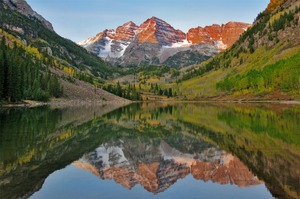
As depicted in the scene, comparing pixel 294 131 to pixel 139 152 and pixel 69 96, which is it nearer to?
pixel 139 152

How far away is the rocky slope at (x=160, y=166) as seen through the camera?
2116 centimetres

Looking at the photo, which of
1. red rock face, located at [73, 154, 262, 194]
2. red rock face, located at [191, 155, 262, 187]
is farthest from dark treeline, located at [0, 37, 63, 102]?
red rock face, located at [191, 155, 262, 187]

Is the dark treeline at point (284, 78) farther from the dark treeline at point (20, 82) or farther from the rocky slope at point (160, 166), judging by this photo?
the rocky slope at point (160, 166)

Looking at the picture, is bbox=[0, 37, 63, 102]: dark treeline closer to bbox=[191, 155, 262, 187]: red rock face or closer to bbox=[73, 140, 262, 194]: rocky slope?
bbox=[73, 140, 262, 194]: rocky slope

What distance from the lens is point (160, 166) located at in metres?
26.2

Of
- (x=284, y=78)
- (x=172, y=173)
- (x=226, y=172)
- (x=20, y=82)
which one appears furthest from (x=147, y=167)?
(x=284, y=78)

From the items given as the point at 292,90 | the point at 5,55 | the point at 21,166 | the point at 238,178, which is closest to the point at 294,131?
the point at 238,178

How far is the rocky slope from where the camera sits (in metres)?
21.2

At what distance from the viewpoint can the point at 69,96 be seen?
187000 millimetres

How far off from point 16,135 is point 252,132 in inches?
1189

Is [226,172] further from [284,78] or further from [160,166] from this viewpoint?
[284,78]

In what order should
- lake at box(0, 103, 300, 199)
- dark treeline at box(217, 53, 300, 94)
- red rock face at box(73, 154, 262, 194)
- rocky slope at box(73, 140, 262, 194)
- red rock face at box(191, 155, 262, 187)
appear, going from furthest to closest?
dark treeline at box(217, 53, 300, 94)
rocky slope at box(73, 140, 262, 194)
red rock face at box(191, 155, 262, 187)
red rock face at box(73, 154, 262, 194)
lake at box(0, 103, 300, 199)

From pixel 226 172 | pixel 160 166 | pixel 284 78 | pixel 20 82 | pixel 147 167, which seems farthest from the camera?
pixel 284 78

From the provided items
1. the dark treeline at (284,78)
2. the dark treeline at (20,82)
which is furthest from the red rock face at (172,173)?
the dark treeline at (284,78)
